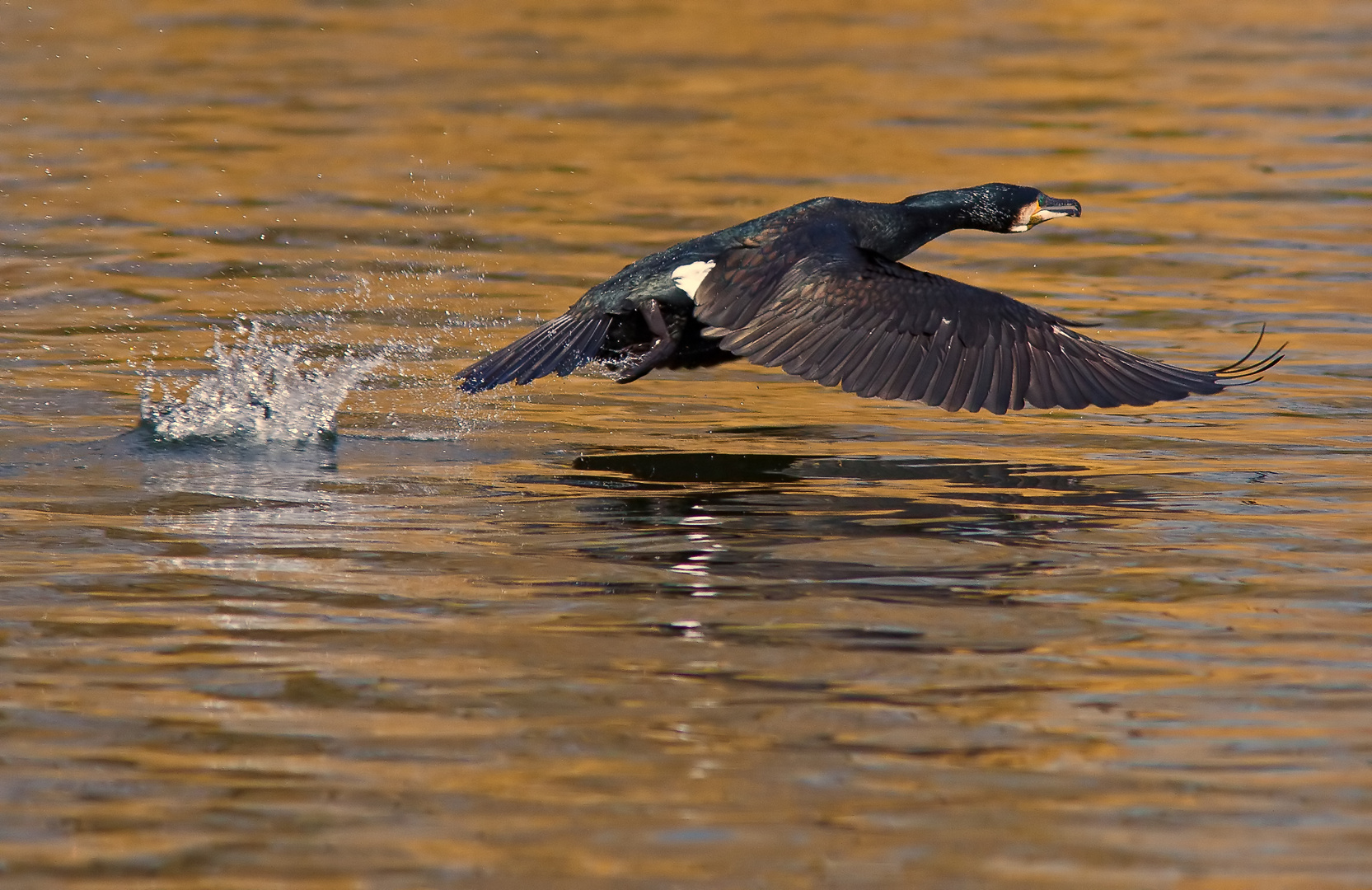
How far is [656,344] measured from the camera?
6840 mm

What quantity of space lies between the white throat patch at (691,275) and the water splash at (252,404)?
1335 mm

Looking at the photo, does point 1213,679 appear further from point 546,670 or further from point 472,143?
point 472,143

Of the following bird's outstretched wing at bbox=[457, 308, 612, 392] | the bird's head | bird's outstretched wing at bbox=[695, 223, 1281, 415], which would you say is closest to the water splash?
bird's outstretched wing at bbox=[457, 308, 612, 392]

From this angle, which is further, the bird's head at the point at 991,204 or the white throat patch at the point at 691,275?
the bird's head at the point at 991,204

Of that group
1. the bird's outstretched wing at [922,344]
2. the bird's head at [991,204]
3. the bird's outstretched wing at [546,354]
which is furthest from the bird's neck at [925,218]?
the bird's outstretched wing at [546,354]

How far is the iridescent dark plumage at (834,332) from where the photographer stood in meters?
6.16

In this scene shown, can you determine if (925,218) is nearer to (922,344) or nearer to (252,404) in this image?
(922,344)

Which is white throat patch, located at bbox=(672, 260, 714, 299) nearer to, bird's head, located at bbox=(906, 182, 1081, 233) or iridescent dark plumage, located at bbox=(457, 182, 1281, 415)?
iridescent dark plumage, located at bbox=(457, 182, 1281, 415)

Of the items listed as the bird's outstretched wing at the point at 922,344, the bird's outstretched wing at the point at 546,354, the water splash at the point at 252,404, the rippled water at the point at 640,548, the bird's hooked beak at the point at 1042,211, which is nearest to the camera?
the rippled water at the point at 640,548

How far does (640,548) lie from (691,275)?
158 cm

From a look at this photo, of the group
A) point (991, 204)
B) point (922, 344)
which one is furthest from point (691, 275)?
point (991, 204)

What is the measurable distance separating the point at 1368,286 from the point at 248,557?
247 inches

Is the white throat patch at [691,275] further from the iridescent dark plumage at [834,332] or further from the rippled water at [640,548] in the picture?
the rippled water at [640,548]

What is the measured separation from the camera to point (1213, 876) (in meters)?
3.34
